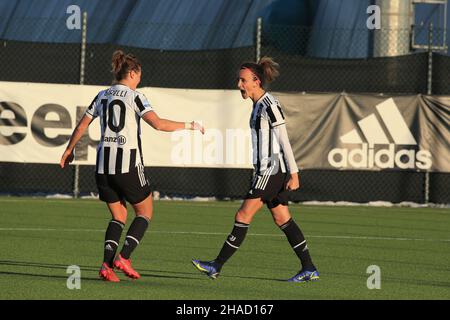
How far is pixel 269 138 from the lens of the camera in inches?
445

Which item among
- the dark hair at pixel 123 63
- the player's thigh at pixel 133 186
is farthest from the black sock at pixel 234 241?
the dark hair at pixel 123 63

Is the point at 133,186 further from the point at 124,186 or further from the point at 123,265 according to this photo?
the point at 123,265

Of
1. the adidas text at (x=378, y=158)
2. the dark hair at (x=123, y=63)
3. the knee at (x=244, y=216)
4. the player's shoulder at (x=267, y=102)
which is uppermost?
the adidas text at (x=378, y=158)

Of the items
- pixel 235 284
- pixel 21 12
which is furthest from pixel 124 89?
pixel 21 12

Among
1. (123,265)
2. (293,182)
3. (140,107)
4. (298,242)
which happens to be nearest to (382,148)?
(298,242)

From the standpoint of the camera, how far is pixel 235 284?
11062 millimetres

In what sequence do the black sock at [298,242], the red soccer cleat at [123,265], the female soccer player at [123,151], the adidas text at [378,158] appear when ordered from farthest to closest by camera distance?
the adidas text at [378,158]
the black sock at [298,242]
the female soccer player at [123,151]
the red soccer cleat at [123,265]

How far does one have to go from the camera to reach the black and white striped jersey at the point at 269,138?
1121 cm

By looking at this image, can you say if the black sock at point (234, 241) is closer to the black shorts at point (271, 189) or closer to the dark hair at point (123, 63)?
the black shorts at point (271, 189)

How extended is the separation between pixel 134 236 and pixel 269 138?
4.84 ft

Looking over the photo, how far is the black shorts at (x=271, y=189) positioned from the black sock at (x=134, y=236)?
3.18 feet

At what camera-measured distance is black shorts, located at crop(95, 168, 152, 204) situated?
1103 centimetres

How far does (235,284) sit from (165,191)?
10.5 m
